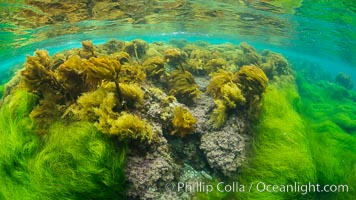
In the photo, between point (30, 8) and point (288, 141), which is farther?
point (30, 8)

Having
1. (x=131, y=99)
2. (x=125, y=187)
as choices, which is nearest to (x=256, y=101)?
(x=131, y=99)

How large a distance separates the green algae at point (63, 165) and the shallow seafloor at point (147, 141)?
0.05 ft

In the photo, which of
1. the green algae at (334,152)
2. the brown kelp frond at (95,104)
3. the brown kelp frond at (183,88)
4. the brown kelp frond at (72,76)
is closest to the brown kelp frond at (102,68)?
the brown kelp frond at (95,104)

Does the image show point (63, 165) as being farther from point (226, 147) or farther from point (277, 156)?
point (277, 156)

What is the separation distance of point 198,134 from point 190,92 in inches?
52.7

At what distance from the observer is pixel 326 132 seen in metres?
7.45

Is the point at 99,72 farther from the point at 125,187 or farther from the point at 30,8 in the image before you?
the point at 30,8

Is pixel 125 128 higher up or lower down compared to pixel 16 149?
higher up

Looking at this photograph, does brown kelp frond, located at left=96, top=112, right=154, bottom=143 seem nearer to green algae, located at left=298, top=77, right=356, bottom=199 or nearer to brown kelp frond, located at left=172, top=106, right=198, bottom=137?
brown kelp frond, located at left=172, top=106, right=198, bottom=137

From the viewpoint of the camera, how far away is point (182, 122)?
4816 mm

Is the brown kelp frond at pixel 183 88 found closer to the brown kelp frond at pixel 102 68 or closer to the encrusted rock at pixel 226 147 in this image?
the encrusted rock at pixel 226 147

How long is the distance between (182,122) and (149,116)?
24.2 inches

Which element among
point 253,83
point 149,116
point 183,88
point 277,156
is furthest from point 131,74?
point 277,156

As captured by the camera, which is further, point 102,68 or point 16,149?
point 16,149
